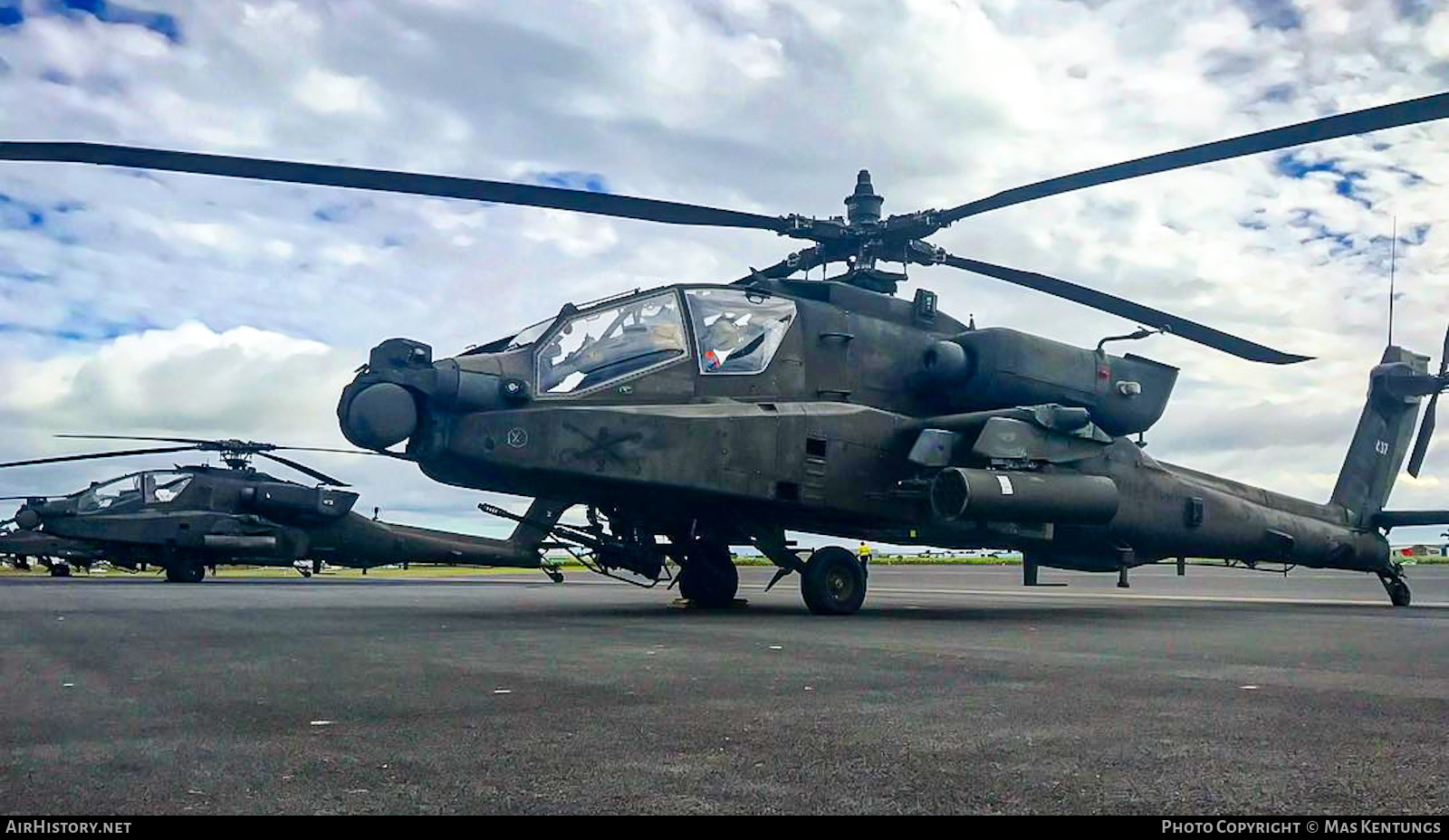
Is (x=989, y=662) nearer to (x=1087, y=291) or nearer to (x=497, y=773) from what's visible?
(x=497, y=773)

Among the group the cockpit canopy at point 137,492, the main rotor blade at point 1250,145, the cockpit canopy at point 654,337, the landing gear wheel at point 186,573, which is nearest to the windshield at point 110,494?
the cockpit canopy at point 137,492

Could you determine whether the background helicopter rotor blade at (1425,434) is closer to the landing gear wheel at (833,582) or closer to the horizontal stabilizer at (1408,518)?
the horizontal stabilizer at (1408,518)

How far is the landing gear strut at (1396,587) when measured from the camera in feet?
62.4

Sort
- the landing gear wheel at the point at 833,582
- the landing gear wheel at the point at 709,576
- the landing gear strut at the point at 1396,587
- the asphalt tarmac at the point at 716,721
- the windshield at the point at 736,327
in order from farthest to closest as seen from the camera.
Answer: the landing gear strut at the point at 1396,587
the landing gear wheel at the point at 709,576
the landing gear wheel at the point at 833,582
the windshield at the point at 736,327
the asphalt tarmac at the point at 716,721

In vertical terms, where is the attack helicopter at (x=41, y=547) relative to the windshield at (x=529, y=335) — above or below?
below

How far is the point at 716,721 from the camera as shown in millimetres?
5254

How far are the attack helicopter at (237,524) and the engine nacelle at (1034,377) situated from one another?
14.7 metres

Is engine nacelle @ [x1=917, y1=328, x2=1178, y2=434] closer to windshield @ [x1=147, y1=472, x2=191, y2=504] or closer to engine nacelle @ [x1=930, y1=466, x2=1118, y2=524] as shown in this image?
engine nacelle @ [x1=930, y1=466, x2=1118, y2=524]

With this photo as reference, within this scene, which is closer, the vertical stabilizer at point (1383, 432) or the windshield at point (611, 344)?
the windshield at point (611, 344)

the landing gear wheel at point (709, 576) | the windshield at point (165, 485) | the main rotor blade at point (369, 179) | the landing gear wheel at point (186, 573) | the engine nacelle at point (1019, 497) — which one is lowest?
the landing gear wheel at point (186, 573)

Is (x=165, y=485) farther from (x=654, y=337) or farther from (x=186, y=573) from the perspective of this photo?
(x=654, y=337)

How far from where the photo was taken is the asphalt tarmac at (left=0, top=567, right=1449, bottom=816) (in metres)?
3.74

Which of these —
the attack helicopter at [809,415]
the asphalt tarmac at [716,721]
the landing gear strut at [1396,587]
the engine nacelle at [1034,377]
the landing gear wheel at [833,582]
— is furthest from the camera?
the landing gear strut at [1396,587]

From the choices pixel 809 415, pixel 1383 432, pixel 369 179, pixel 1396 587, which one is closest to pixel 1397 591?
pixel 1396 587
